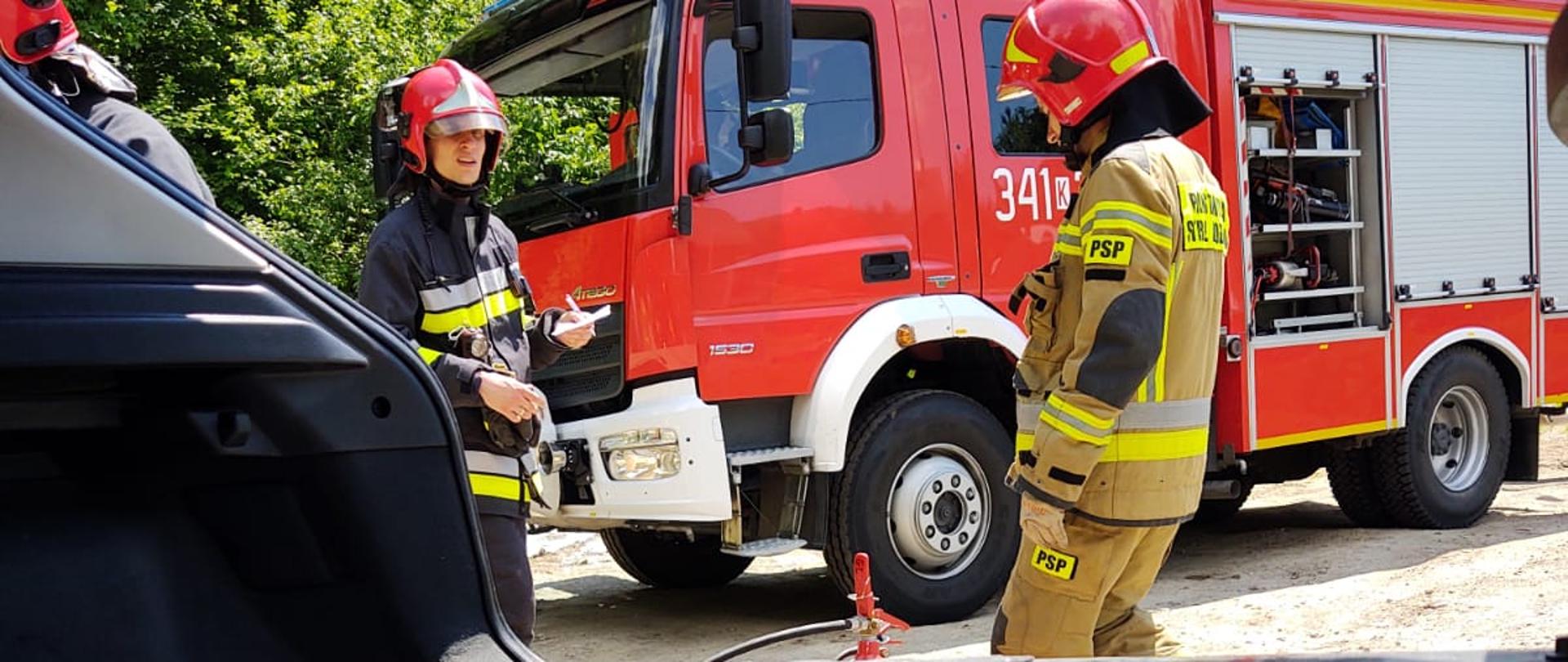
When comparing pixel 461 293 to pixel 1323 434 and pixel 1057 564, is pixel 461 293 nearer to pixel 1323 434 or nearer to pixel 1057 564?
pixel 1057 564

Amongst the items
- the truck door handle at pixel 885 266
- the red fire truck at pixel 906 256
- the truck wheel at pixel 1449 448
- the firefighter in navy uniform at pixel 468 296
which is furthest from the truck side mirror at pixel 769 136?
the truck wheel at pixel 1449 448

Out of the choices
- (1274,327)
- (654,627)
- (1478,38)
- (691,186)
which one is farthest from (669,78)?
(1478,38)

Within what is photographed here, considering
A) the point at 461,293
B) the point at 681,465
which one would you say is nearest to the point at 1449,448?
the point at 681,465

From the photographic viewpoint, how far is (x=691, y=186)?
548cm

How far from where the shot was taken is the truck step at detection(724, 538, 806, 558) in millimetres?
5586

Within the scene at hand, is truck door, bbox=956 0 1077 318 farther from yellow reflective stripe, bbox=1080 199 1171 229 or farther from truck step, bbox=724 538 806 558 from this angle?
yellow reflective stripe, bbox=1080 199 1171 229

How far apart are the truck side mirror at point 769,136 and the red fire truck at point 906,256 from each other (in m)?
0.02

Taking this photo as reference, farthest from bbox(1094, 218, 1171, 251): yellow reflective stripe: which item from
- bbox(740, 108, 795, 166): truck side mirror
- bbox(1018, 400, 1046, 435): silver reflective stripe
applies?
bbox(740, 108, 795, 166): truck side mirror

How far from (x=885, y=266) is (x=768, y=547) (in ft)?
4.04

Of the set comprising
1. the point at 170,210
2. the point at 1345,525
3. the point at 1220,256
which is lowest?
the point at 1345,525

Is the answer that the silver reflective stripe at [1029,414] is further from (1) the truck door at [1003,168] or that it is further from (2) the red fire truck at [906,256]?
(1) the truck door at [1003,168]

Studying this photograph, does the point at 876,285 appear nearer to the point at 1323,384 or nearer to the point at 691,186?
the point at 691,186

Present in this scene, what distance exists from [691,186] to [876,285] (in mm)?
908

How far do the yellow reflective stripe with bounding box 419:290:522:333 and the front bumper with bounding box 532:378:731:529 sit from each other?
1.78 meters
